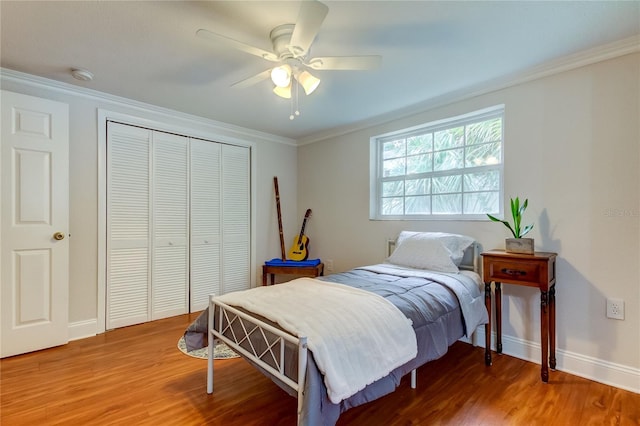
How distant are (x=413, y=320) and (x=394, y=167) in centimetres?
205

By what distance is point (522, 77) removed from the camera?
2.32m

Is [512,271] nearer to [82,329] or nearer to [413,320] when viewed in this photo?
[413,320]

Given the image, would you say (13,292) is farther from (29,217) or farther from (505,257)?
(505,257)

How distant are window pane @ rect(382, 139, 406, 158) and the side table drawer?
1562mm

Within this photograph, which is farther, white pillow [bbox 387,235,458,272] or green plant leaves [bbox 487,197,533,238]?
white pillow [bbox 387,235,458,272]

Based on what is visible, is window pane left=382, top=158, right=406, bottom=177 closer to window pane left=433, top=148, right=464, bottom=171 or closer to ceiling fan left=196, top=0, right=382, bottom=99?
window pane left=433, top=148, right=464, bottom=171

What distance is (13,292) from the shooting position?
2314 mm

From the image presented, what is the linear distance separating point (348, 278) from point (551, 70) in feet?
6.84

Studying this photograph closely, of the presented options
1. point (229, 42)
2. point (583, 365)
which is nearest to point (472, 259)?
point (583, 365)

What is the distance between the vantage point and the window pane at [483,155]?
2.61 meters

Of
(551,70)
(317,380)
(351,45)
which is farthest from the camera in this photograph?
(551,70)

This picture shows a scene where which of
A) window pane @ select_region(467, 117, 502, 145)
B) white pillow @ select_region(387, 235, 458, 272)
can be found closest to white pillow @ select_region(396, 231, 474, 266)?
white pillow @ select_region(387, 235, 458, 272)

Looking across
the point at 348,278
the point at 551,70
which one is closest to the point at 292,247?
the point at 348,278

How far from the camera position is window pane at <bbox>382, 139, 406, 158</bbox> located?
3.31 meters
